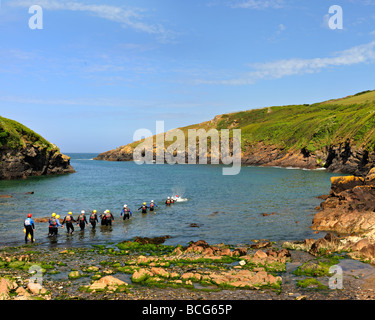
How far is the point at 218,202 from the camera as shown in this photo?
176 ft

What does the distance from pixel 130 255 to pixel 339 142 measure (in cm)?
10882

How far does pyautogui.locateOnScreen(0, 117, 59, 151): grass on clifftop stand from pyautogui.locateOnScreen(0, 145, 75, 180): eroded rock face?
1488 mm

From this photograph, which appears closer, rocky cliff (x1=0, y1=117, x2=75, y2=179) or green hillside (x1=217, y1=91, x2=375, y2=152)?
rocky cliff (x1=0, y1=117, x2=75, y2=179)

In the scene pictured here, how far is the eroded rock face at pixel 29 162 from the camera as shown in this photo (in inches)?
3595

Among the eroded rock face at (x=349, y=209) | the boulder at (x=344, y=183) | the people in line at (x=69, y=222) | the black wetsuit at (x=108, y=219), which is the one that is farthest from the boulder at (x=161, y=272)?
the boulder at (x=344, y=183)

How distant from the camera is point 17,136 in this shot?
9612 centimetres

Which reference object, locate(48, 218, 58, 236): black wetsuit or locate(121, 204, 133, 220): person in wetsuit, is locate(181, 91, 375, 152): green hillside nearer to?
locate(121, 204, 133, 220): person in wetsuit

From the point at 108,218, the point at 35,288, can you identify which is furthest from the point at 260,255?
the point at 108,218

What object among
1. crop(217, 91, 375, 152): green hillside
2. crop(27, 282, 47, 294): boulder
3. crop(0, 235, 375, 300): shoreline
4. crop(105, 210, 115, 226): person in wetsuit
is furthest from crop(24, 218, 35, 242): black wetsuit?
crop(217, 91, 375, 152): green hillside

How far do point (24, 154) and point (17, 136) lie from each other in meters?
5.86

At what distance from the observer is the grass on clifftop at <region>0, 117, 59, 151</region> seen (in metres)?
91.3

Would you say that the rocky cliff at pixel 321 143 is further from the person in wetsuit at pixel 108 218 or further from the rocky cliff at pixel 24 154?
the rocky cliff at pixel 24 154
